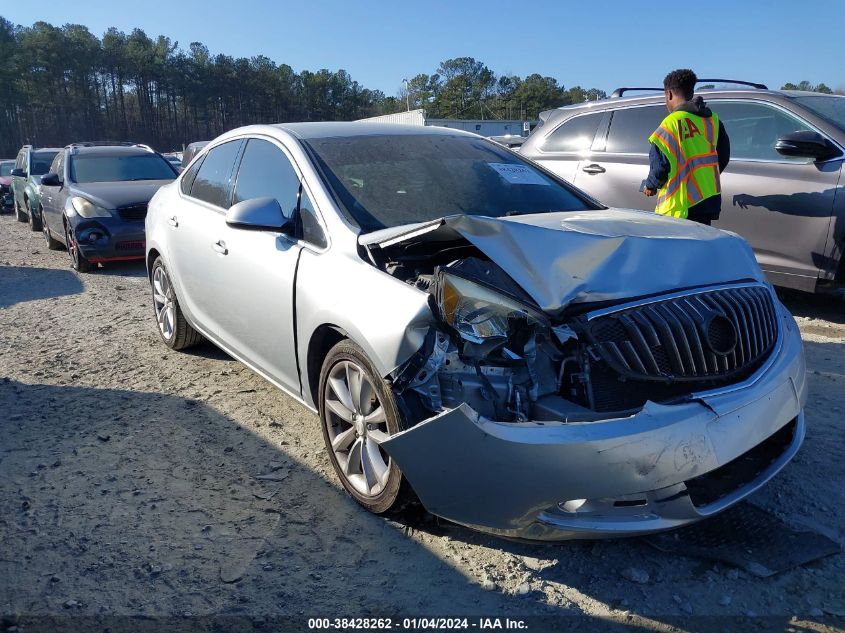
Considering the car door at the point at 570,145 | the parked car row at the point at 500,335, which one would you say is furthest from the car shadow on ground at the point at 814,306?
the parked car row at the point at 500,335

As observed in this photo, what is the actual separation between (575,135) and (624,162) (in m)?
0.75

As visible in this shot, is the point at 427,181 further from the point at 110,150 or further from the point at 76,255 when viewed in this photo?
the point at 110,150

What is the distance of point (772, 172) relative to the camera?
18.8 ft

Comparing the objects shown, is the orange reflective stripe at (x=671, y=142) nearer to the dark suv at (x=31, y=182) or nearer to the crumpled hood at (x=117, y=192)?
the crumpled hood at (x=117, y=192)

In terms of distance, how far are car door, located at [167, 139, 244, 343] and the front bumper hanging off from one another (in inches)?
87.4

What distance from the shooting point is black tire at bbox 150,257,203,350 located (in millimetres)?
5172

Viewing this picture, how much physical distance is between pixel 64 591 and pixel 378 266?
1769 millimetres

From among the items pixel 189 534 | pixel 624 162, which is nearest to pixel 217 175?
pixel 189 534

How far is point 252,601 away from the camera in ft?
8.36

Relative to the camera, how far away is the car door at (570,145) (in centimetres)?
701

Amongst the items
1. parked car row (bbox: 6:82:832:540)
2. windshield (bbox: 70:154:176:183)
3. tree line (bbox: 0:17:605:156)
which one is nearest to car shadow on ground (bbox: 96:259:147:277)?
windshield (bbox: 70:154:176:183)

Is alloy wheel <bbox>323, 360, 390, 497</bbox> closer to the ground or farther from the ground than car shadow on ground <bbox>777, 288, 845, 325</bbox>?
farther from the ground

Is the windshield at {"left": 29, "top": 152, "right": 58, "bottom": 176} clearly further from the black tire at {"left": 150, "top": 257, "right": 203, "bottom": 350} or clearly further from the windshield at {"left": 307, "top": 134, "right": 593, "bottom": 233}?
the windshield at {"left": 307, "top": 134, "right": 593, "bottom": 233}

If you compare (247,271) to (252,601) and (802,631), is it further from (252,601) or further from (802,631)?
(802,631)
